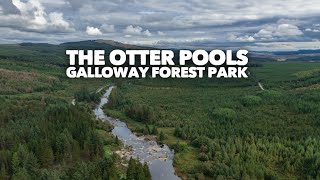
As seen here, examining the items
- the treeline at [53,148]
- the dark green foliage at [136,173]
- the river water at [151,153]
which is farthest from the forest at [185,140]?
the river water at [151,153]

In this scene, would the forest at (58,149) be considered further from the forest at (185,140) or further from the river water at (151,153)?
the river water at (151,153)

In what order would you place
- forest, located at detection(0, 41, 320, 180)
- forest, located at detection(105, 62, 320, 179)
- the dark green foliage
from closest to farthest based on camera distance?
the dark green foliage, forest, located at detection(0, 41, 320, 180), forest, located at detection(105, 62, 320, 179)

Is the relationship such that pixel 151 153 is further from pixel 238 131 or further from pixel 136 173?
pixel 238 131

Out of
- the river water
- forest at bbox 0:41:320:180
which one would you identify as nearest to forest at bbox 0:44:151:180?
forest at bbox 0:41:320:180

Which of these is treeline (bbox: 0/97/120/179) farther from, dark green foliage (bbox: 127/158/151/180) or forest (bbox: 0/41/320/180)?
dark green foliage (bbox: 127/158/151/180)

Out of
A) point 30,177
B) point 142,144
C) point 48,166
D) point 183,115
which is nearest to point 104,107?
point 183,115

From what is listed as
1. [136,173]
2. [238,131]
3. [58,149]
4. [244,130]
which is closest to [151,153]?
[58,149]

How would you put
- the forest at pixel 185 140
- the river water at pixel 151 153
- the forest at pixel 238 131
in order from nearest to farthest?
the forest at pixel 185 140
the forest at pixel 238 131
the river water at pixel 151 153

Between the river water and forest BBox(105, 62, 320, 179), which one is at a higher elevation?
forest BBox(105, 62, 320, 179)

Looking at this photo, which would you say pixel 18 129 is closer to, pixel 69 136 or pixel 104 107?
pixel 69 136
